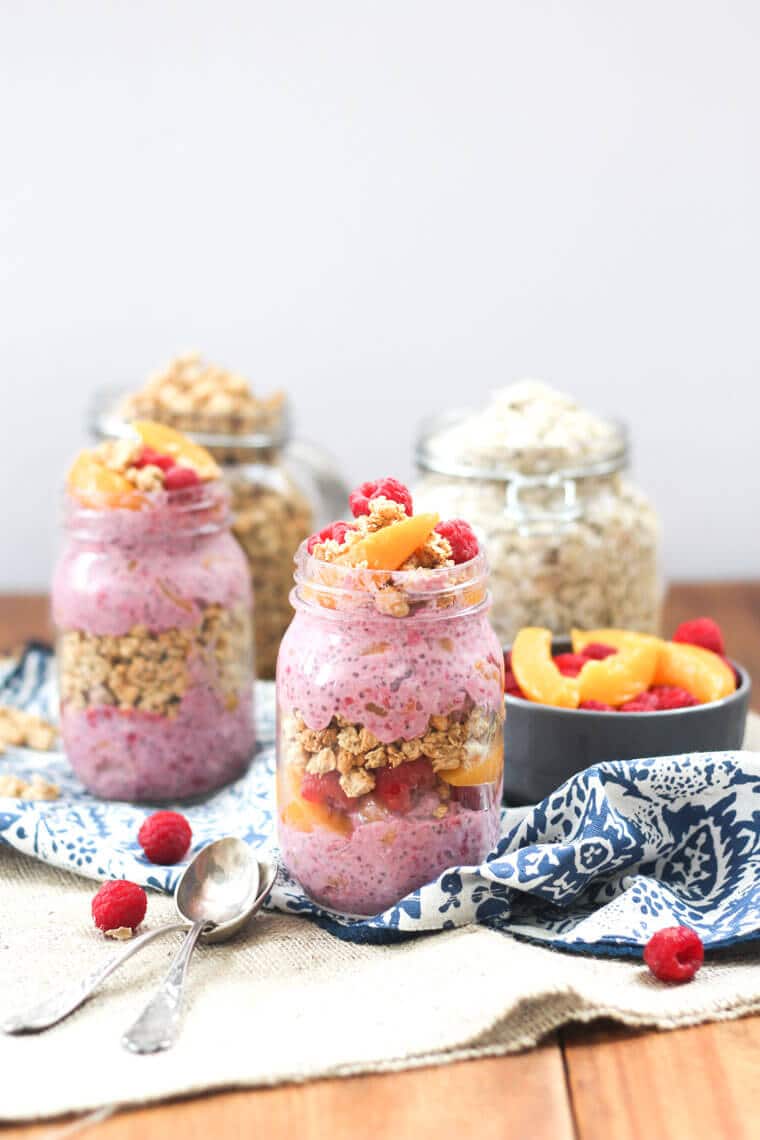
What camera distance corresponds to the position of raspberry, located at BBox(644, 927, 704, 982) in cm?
105

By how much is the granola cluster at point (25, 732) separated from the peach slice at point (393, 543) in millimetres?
659

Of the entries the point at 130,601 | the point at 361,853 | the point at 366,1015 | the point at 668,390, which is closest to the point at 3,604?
the point at 130,601

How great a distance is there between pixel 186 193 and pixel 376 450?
1.74ft

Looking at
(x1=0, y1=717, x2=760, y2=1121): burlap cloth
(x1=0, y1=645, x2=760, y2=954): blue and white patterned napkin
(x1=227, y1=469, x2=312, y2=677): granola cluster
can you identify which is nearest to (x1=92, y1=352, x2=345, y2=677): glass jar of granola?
(x1=227, y1=469, x2=312, y2=677): granola cluster

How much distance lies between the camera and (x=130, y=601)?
145 centimetres

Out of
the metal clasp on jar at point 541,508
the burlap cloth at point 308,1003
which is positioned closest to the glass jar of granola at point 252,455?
the metal clasp on jar at point 541,508

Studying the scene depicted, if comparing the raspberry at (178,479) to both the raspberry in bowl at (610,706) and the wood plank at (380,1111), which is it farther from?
the wood plank at (380,1111)

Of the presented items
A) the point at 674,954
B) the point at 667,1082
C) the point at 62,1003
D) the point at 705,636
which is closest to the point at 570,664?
the point at 705,636

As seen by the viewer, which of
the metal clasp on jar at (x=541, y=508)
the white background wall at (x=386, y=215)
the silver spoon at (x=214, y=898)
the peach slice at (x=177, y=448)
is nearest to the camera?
the silver spoon at (x=214, y=898)

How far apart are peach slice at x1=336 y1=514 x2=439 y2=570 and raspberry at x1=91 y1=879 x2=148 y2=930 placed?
0.33 meters

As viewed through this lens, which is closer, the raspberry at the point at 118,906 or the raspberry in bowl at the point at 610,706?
the raspberry at the point at 118,906

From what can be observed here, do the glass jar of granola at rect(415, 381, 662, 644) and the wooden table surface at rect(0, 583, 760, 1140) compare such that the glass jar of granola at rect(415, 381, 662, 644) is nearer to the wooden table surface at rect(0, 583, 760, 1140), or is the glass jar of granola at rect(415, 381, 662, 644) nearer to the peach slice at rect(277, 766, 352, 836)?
the peach slice at rect(277, 766, 352, 836)

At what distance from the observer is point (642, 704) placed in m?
1.34

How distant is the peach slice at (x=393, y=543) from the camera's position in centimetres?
113
